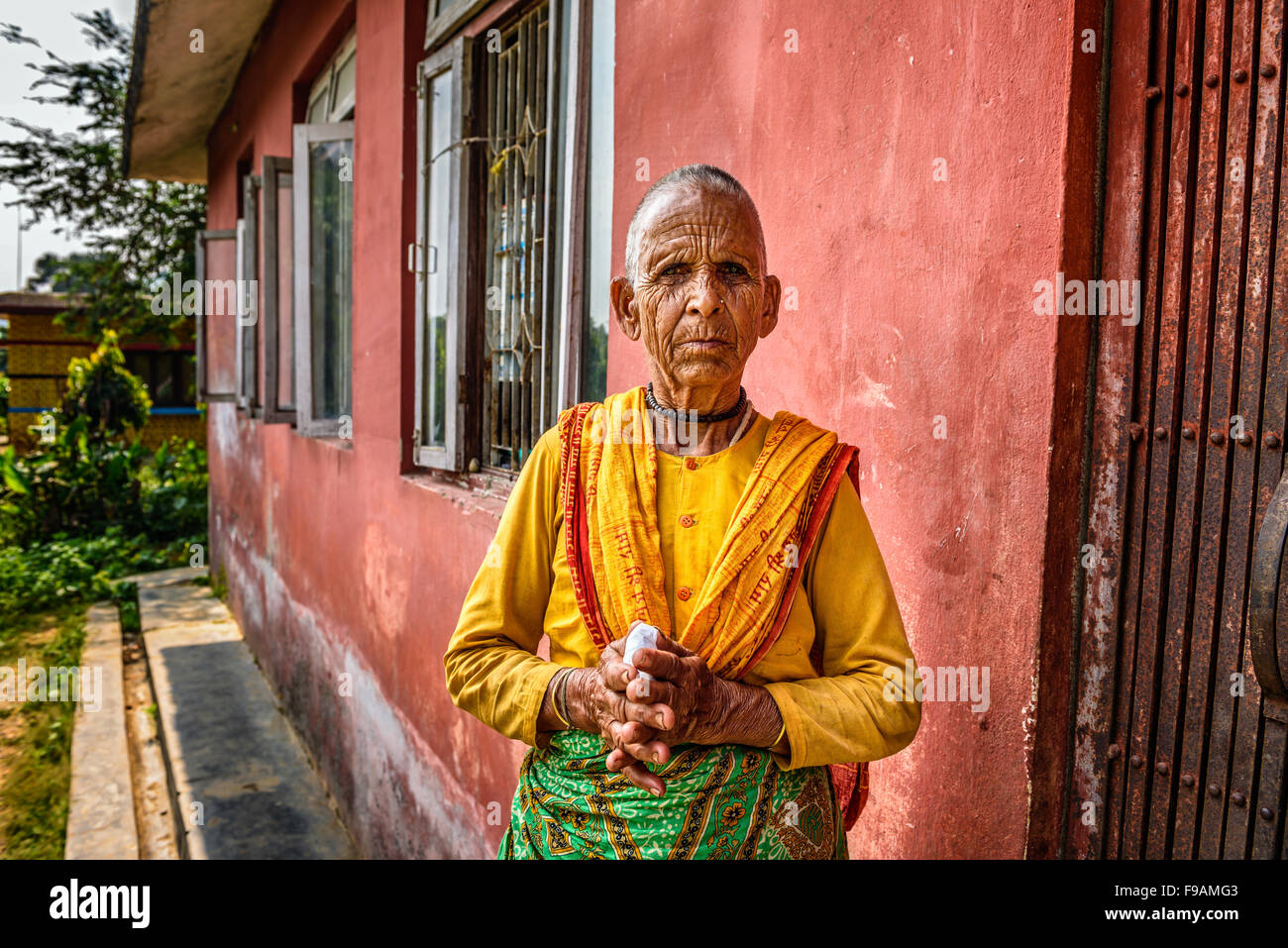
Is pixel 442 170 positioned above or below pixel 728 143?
above

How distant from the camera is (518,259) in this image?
3.69 m

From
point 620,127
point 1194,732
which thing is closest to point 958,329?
point 1194,732

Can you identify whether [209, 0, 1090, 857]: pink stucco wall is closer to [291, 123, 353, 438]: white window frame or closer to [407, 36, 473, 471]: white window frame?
[407, 36, 473, 471]: white window frame

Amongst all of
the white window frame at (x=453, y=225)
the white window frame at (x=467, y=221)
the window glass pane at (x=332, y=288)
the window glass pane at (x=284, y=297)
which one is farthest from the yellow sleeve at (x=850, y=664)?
the window glass pane at (x=284, y=297)

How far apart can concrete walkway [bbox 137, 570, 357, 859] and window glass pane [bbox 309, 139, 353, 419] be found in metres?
2.22

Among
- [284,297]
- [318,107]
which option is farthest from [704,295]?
[284,297]

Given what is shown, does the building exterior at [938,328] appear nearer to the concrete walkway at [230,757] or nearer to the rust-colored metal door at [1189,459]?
the rust-colored metal door at [1189,459]

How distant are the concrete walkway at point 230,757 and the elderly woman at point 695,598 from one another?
3760mm

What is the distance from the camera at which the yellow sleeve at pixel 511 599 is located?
150 centimetres

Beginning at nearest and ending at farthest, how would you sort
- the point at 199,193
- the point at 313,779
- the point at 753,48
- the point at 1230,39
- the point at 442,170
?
the point at 1230,39, the point at 753,48, the point at 442,170, the point at 313,779, the point at 199,193

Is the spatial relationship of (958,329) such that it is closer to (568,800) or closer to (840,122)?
(840,122)

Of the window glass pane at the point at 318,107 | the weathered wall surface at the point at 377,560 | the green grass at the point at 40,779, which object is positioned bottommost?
the green grass at the point at 40,779

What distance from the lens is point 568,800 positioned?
148 cm

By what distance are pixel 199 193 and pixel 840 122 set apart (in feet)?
41.6
